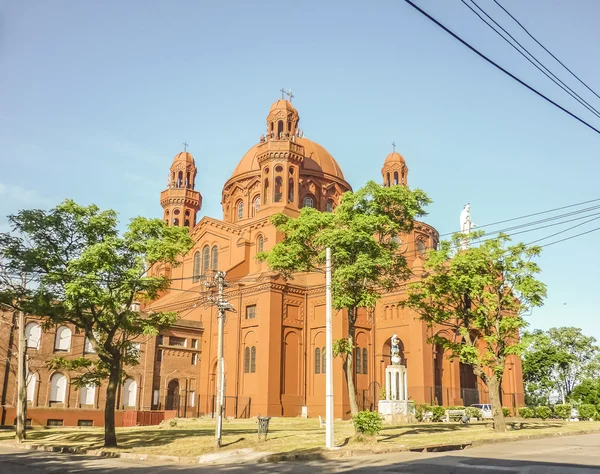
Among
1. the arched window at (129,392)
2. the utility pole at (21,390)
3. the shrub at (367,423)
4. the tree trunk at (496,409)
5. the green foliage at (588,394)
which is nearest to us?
the shrub at (367,423)

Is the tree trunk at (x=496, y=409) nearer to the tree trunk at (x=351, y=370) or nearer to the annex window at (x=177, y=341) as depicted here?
the tree trunk at (x=351, y=370)

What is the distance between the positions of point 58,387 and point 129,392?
5.29m

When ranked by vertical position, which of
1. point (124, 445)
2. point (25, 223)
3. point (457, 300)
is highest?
point (25, 223)

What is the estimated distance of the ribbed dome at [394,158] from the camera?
6262 centimetres

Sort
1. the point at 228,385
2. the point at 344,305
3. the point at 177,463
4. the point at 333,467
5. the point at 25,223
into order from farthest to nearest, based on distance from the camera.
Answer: the point at 228,385
the point at 344,305
the point at 25,223
the point at 177,463
the point at 333,467

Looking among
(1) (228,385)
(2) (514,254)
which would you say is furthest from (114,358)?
(1) (228,385)

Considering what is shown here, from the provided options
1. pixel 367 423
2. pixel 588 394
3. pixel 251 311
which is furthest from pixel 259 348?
pixel 588 394

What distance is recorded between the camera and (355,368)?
144 feet

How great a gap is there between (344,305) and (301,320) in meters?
21.6

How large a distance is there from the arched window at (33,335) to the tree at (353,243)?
22.5 meters

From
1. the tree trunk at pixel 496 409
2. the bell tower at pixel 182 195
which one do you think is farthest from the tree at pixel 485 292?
the bell tower at pixel 182 195

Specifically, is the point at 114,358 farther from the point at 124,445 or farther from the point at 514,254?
the point at 514,254

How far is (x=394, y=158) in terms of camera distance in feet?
206

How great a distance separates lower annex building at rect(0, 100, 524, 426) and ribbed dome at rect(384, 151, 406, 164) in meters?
11.0
